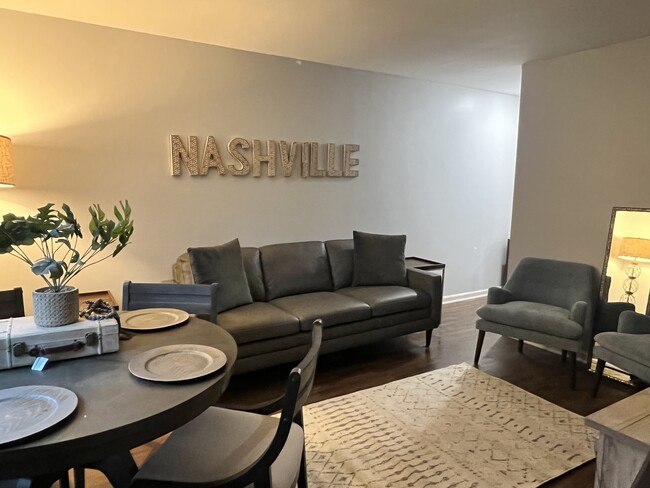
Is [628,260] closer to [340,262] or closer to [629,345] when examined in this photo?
[629,345]

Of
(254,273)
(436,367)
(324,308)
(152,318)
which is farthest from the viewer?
(254,273)

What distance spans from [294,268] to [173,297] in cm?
157

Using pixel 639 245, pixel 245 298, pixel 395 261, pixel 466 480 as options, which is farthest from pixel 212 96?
pixel 639 245

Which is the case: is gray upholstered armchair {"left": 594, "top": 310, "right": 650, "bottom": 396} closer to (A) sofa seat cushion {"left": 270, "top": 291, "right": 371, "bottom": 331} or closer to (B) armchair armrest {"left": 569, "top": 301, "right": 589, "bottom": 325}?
(B) armchair armrest {"left": 569, "top": 301, "right": 589, "bottom": 325}

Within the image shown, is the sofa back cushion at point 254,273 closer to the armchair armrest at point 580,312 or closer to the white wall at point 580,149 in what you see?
the armchair armrest at point 580,312

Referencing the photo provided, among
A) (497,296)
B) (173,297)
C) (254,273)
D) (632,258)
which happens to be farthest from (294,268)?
(632,258)

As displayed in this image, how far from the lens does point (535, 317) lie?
3.22 meters

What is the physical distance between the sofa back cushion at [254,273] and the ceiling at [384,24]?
5.56 feet

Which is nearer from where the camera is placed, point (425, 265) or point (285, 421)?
point (285, 421)

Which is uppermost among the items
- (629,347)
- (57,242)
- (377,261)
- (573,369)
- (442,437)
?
(57,242)

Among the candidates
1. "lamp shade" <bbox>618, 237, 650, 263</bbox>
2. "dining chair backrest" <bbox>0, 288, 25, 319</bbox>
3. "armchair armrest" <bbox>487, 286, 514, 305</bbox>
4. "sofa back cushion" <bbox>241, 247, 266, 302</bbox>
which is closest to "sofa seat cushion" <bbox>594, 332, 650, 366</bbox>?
"lamp shade" <bbox>618, 237, 650, 263</bbox>

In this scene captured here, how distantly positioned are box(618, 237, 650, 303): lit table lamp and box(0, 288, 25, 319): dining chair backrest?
3.99 metres

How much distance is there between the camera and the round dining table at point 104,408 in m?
1.03

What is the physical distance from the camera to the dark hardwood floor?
2951mm
